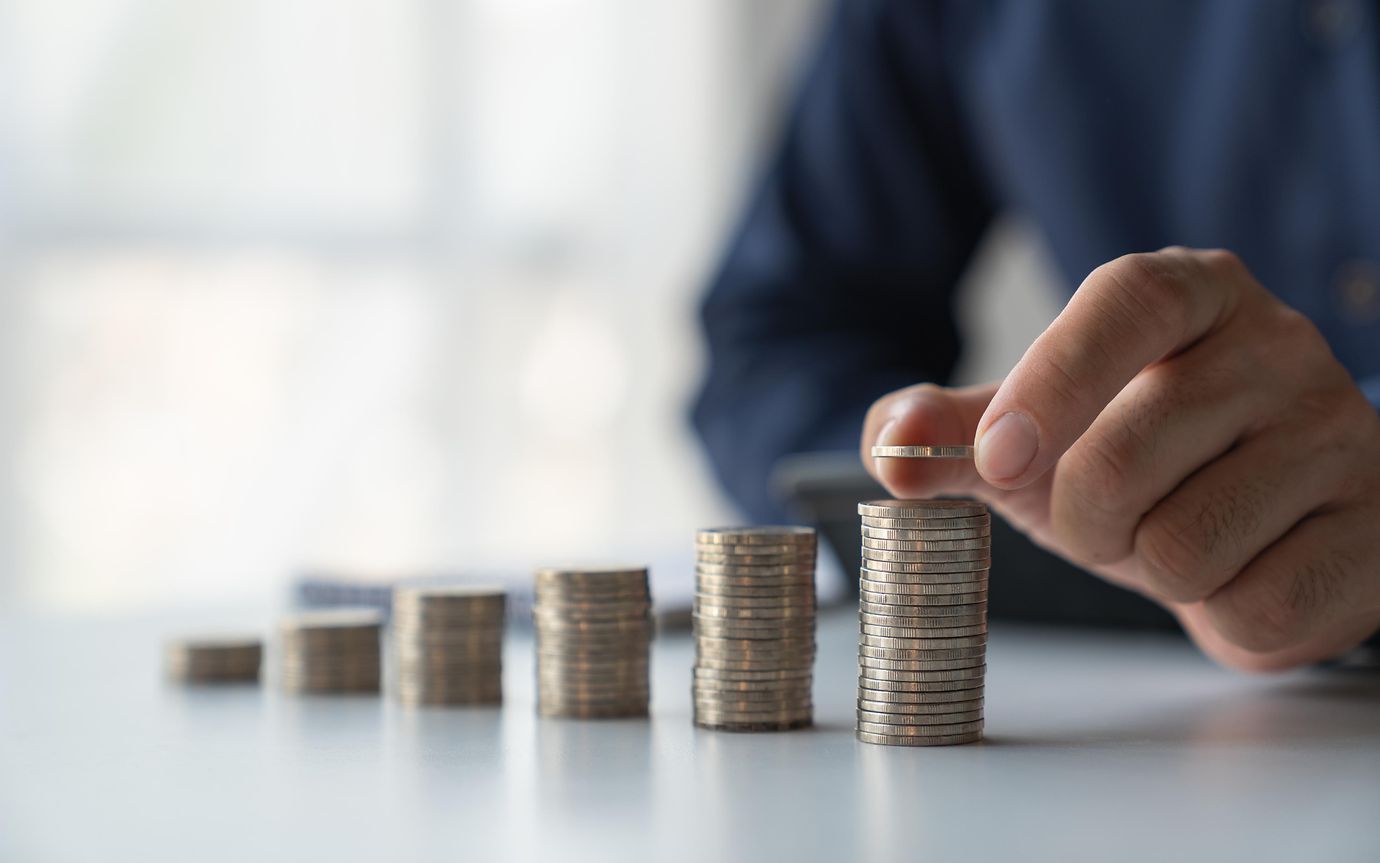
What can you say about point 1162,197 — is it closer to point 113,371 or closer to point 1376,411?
point 1376,411

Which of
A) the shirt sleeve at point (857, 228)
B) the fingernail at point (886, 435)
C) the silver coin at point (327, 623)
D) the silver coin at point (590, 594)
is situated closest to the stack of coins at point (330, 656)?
the silver coin at point (327, 623)

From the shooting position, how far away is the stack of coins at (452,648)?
1014 mm

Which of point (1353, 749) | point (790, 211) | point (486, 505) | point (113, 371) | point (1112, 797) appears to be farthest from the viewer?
point (486, 505)

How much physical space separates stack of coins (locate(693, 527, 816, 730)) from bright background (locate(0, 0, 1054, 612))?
1.61 metres

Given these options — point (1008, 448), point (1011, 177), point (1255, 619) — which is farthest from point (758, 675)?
point (1011, 177)

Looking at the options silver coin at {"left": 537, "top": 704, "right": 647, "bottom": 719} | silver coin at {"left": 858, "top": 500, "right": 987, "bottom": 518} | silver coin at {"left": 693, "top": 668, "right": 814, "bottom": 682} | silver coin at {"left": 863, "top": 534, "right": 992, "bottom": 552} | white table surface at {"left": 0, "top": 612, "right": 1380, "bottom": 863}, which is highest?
silver coin at {"left": 858, "top": 500, "right": 987, "bottom": 518}

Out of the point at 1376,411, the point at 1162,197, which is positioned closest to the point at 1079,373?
the point at 1376,411

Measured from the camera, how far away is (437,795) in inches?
27.4

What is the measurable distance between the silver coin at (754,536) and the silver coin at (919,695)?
0.34 feet

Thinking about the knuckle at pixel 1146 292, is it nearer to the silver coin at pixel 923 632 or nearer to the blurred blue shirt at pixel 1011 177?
the silver coin at pixel 923 632

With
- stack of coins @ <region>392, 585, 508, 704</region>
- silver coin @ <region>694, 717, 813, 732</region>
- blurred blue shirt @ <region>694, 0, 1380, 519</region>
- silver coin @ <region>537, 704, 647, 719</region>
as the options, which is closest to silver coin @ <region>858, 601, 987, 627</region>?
silver coin @ <region>694, 717, 813, 732</region>

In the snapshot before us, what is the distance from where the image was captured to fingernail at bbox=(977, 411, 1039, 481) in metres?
A: 0.79

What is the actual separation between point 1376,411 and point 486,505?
2939 mm

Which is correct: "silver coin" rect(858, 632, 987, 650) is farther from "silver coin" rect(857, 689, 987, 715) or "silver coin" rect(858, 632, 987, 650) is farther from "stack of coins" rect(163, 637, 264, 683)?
"stack of coins" rect(163, 637, 264, 683)
